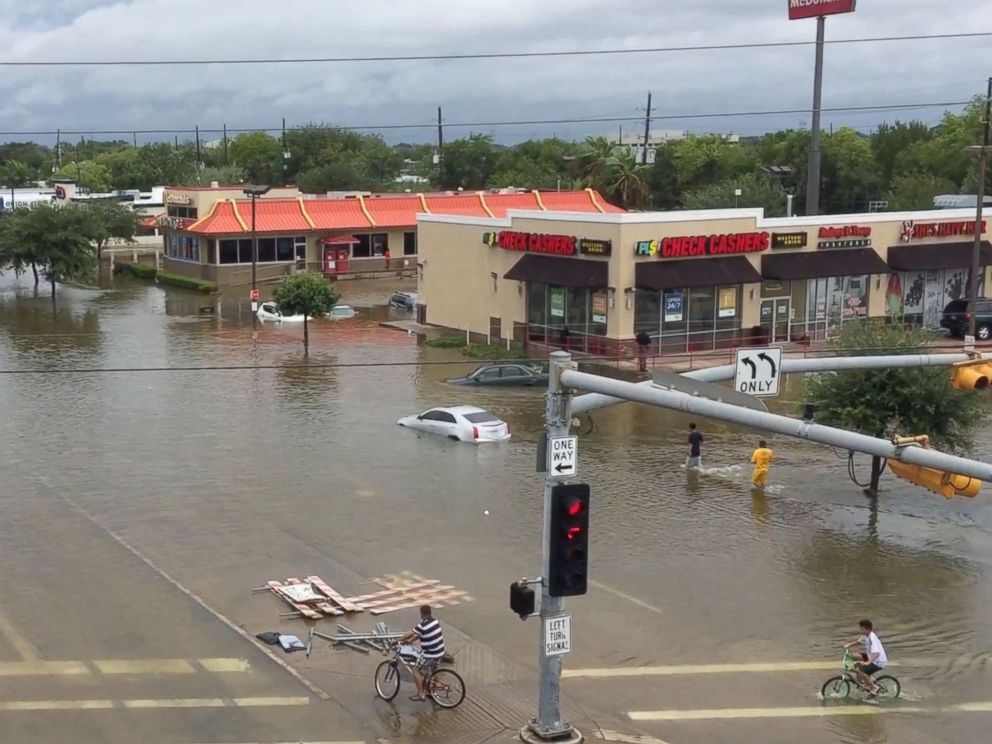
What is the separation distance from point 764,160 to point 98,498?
91434 mm

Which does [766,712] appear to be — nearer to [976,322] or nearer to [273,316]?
[976,322]

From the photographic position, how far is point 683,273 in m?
45.7

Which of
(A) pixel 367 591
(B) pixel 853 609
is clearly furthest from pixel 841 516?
(A) pixel 367 591

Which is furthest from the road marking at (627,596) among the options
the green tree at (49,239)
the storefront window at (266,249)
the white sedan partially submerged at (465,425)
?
the storefront window at (266,249)

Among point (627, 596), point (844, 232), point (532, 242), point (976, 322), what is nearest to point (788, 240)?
point (844, 232)

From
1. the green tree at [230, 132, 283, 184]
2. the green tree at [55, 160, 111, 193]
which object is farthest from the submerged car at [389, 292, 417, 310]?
the green tree at [55, 160, 111, 193]

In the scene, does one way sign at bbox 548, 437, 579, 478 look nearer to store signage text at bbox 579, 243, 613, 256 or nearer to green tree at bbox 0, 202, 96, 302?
store signage text at bbox 579, 243, 613, 256

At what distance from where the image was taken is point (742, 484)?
91.2ft

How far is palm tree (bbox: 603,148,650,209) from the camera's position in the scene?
8956 centimetres

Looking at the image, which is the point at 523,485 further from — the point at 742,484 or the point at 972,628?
the point at 972,628

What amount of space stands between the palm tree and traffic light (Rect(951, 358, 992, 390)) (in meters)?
75.5

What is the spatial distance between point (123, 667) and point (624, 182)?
248 ft

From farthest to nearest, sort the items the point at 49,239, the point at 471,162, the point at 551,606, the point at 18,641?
the point at 471,162 → the point at 49,239 → the point at 18,641 → the point at 551,606

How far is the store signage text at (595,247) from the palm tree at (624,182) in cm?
4409
